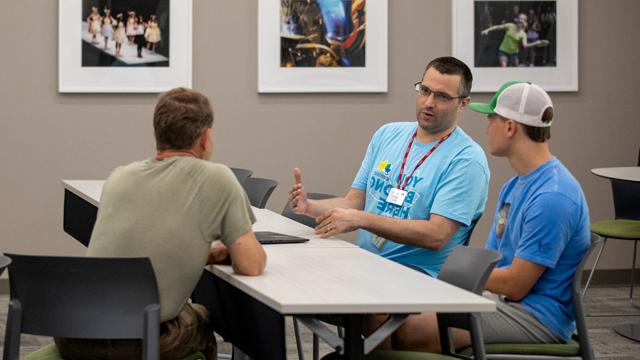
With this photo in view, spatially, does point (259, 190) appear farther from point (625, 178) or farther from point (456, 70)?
point (625, 178)

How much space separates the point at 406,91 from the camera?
6531mm

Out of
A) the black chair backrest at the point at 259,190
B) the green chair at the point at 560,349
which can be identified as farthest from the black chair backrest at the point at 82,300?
the black chair backrest at the point at 259,190

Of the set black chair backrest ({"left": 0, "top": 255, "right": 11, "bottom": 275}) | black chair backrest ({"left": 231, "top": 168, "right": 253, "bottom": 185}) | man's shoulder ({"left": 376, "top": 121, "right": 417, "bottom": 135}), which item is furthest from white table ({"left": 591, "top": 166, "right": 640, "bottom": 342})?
black chair backrest ({"left": 0, "top": 255, "right": 11, "bottom": 275})

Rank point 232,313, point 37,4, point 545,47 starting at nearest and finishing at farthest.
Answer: point 232,313
point 37,4
point 545,47

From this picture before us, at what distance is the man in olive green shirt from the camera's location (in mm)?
2734

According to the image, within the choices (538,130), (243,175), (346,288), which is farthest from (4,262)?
(243,175)

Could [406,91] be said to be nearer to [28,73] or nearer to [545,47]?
[545,47]

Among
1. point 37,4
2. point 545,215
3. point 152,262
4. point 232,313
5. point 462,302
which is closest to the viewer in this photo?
point 462,302

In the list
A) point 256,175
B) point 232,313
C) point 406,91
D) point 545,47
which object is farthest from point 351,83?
point 232,313

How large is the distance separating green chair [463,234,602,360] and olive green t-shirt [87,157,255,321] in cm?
81

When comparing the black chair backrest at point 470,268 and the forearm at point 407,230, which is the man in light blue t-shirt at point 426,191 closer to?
the forearm at point 407,230

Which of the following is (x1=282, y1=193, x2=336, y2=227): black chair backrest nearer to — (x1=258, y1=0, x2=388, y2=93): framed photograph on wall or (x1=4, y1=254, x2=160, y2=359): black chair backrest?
(x1=4, y1=254, x2=160, y2=359): black chair backrest

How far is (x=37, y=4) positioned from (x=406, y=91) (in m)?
2.36

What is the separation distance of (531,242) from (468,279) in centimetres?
27
